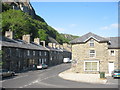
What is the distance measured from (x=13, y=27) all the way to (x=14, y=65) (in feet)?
92.8

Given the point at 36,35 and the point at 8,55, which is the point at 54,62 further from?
the point at 8,55

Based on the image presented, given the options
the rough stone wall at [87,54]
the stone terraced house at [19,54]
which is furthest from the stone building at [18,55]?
the rough stone wall at [87,54]

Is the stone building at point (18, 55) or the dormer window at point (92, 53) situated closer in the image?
the stone building at point (18, 55)

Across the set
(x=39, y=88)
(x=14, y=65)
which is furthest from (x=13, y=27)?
(x=39, y=88)

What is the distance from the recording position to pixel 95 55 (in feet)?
116

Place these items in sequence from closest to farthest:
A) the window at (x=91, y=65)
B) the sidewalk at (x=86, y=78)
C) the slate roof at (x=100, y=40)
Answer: the sidewalk at (x=86, y=78)
the slate roof at (x=100, y=40)
the window at (x=91, y=65)

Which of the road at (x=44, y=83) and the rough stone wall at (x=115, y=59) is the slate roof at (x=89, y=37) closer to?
the rough stone wall at (x=115, y=59)

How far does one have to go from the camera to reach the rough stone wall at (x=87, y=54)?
34.8 m

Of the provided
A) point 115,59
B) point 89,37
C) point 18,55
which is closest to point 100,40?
point 89,37

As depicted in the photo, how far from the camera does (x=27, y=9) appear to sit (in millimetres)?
138500

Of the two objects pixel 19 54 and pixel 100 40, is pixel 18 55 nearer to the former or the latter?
pixel 19 54

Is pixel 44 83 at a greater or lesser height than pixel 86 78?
greater

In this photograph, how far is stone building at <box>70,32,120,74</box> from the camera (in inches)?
1371

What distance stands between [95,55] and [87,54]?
167cm
